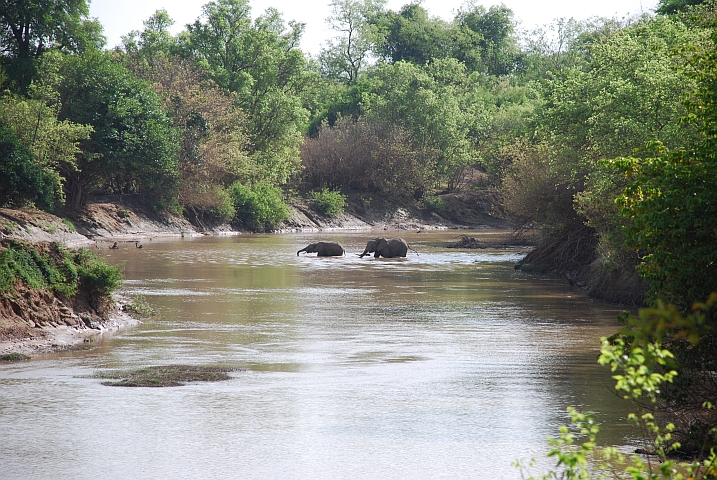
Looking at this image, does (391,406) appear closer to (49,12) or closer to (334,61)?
(49,12)

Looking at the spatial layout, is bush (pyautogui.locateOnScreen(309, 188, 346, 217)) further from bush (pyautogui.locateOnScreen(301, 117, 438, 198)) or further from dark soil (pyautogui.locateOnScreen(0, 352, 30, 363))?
dark soil (pyautogui.locateOnScreen(0, 352, 30, 363))

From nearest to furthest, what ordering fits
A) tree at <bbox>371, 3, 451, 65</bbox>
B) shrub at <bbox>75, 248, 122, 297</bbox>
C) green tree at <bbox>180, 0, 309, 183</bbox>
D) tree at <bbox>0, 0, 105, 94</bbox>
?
shrub at <bbox>75, 248, 122, 297</bbox> → tree at <bbox>0, 0, 105, 94</bbox> → green tree at <bbox>180, 0, 309, 183</bbox> → tree at <bbox>371, 3, 451, 65</bbox>

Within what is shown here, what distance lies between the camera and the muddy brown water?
28.9ft

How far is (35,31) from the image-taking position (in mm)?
53906

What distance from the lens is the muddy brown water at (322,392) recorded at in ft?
28.9

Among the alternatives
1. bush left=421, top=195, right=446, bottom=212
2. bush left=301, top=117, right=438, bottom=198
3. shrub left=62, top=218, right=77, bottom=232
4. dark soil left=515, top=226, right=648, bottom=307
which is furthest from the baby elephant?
bush left=421, top=195, right=446, bottom=212

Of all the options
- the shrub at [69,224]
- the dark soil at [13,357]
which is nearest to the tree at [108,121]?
the shrub at [69,224]

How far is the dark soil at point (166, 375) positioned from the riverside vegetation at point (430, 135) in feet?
14.2

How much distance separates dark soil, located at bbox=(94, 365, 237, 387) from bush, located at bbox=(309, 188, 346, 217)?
168 ft

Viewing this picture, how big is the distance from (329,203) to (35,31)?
70.0ft

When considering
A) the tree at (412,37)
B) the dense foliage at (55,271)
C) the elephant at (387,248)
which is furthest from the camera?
the tree at (412,37)

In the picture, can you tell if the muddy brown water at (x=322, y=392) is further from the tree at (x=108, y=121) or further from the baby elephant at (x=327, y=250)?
the tree at (x=108, y=121)

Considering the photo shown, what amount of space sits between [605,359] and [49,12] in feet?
176

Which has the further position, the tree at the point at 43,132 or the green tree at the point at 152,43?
the green tree at the point at 152,43
